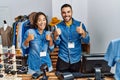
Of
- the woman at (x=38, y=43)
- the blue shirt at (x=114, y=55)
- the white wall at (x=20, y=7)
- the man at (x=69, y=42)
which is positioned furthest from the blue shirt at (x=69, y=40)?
the white wall at (x=20, y=7)

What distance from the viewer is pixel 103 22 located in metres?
3.59

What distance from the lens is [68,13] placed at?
3080 millimetres

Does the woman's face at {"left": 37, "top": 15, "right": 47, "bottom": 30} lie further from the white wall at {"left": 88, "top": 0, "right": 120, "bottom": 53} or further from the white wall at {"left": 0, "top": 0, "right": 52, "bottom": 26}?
the white wall at {"left": 0, "top": 0, "right": 52, "bottom": 26}

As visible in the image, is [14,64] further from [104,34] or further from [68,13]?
[104,34]

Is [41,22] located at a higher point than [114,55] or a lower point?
higher

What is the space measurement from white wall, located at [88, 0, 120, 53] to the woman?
0.86m

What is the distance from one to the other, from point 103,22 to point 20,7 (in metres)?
3.27

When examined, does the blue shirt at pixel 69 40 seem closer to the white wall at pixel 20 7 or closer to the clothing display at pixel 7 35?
the clothing display at pixel 7 35

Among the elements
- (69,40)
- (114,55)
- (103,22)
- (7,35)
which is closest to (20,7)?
(7,35)

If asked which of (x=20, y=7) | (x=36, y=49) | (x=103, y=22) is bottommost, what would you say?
(x=36, y=49)

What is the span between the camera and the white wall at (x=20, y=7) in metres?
6.18

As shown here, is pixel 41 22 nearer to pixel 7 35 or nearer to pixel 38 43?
pixel 38 43

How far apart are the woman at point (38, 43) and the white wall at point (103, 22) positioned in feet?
2.81

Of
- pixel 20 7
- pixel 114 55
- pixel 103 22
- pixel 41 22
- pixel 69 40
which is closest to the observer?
pixel 114 55
